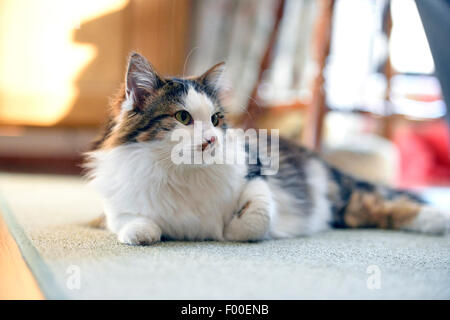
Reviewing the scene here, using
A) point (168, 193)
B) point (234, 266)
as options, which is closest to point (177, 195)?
point (168, 193)

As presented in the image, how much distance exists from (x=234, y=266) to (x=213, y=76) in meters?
0.61

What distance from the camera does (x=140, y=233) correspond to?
1010mm

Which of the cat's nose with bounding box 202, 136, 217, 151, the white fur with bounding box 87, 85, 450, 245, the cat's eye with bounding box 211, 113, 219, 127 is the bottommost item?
the white fur with bounding box 87, 85, 450, 245

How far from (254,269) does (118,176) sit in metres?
0.47

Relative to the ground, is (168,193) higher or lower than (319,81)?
lower

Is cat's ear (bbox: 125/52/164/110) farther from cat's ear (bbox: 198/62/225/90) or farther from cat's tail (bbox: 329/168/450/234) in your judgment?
cat's tail (bbox: 329/168/450/234)

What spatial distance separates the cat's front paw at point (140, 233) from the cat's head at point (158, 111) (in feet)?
0.68

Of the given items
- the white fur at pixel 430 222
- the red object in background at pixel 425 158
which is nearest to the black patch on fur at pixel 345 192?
the white fur at pixel 430 222

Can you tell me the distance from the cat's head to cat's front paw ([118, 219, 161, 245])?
0.68ft

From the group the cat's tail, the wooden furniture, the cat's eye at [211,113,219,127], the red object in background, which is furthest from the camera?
the red object in background

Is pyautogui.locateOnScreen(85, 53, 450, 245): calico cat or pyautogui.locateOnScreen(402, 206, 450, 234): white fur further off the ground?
pyautogui.locateOnScreen(85, 53, 450, 245): calico cat

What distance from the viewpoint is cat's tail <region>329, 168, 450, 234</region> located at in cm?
144

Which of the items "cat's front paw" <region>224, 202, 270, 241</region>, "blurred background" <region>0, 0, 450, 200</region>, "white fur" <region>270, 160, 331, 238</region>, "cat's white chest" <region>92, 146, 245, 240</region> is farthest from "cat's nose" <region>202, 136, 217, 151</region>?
"blurred background" <region>0, 0, 450, 200</region>

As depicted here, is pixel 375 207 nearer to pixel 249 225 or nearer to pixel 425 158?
pixel 249 225
